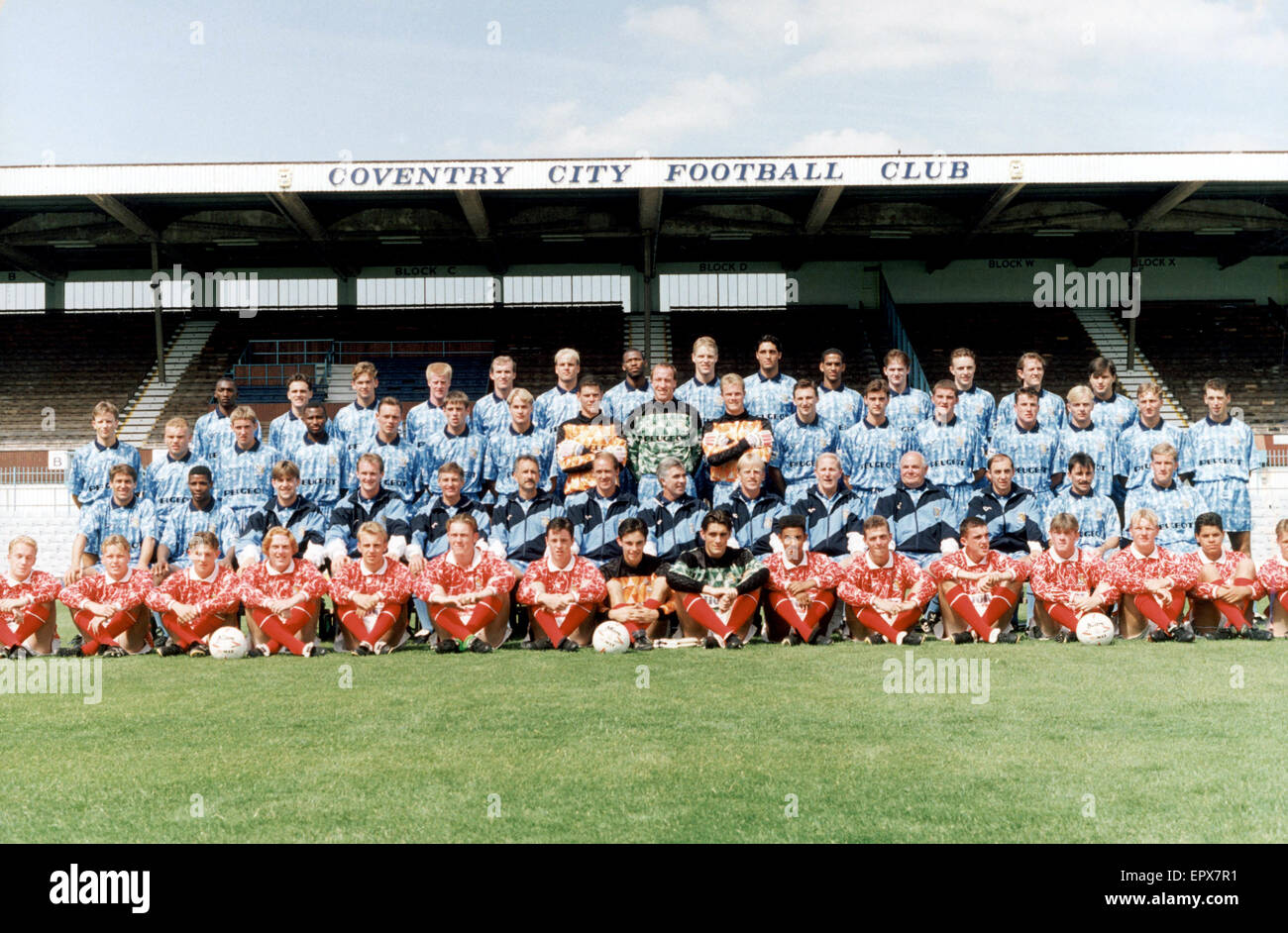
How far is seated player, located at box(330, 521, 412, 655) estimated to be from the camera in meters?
7.64

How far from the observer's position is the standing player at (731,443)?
855cm

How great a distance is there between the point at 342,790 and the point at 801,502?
498cm

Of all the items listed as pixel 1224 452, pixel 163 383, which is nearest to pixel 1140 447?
pixel 1224 452

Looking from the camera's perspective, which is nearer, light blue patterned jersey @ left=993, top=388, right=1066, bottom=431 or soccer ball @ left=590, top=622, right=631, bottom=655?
soccer ball @ left=590, top=622, right=631, bottom=655

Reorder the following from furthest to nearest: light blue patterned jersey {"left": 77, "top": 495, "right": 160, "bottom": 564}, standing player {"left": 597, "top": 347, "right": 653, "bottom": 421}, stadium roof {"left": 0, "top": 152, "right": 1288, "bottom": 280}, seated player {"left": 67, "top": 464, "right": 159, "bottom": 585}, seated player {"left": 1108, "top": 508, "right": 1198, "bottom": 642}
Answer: stadium roof {"left": 0, "top": 152, "right": 1288, "bottom": 280} → standing player {"left": 597, "top": 347, "right": 653, "bottom": 421} → light blue patterned jersey {"left": 77, "top": 495, "right": 160, "bottom": 564} → seated player {"left": 67, "top": 464, "right": 159, "bottom": 585} → seated player {"left": 1108, "top": 508, "right": 1198, "bottom": 642}

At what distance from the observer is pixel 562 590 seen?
7.74 m

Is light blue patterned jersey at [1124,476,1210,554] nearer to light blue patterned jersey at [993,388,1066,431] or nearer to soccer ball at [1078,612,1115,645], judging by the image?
light blue patterned jersey at [993,388,1066,431]

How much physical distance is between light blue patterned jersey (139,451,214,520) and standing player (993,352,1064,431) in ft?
21.1

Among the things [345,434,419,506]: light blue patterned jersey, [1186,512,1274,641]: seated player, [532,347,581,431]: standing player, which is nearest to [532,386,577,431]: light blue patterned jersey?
[532,347,581,431]: standing player

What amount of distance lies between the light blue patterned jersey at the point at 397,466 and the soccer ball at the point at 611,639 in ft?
7.39

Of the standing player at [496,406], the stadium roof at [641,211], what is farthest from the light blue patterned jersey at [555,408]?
the stadium roof at [641,211]

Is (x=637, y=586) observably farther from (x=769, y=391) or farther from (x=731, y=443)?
(x=769, y=391)

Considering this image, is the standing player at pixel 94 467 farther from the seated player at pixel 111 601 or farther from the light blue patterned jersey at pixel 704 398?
the light blue patterned jersey at pixel 704 398

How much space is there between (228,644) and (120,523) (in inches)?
76.6
